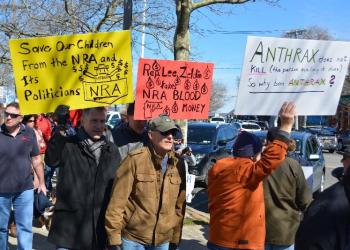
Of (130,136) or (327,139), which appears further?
(327,139)

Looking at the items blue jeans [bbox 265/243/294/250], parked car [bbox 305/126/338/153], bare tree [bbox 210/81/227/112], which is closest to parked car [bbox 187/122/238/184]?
blue jeans [bbox 265/243/294/250]

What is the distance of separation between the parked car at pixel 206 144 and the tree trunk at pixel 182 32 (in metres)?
4.82

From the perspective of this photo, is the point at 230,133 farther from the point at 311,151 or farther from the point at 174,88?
the point at 174,88

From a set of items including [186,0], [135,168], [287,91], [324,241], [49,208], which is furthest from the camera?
[186,0]

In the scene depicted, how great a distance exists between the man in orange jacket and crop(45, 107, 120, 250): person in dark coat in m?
0.83

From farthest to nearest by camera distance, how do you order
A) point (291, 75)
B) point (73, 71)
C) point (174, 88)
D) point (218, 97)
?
point (218, 97) < point (174, 88) < point (291, 75) < point (73, 71)

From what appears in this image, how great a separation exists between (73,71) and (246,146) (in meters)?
1.85

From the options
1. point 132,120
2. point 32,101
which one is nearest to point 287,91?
point 132,120

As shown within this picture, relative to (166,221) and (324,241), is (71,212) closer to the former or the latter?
(166,221)

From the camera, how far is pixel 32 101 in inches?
187

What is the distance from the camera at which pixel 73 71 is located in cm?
485

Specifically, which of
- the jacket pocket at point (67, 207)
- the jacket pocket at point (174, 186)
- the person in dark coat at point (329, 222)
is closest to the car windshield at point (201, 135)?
the jacket pocket at point (174, 186)

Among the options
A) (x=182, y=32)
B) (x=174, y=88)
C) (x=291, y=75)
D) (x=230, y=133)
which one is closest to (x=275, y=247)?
(x=291, y=75)

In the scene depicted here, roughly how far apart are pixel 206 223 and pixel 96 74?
4172 millimetres
